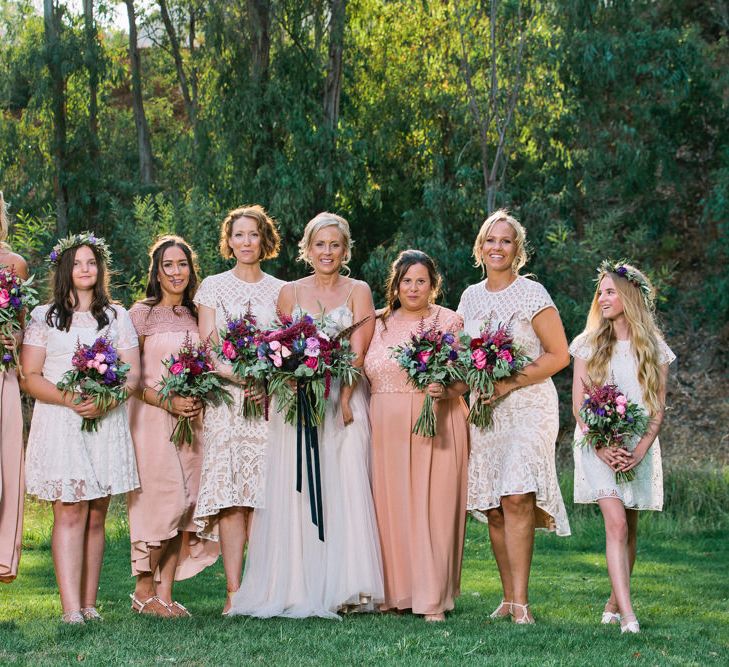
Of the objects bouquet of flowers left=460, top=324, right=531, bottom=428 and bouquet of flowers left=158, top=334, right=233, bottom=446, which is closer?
bouquet of flowers left=460, top=324, right=531, bottom=428

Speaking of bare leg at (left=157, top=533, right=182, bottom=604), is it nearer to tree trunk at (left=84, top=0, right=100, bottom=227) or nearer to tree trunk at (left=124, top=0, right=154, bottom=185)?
tree trunk at (left=84, top=0, right=100, bottom=227)

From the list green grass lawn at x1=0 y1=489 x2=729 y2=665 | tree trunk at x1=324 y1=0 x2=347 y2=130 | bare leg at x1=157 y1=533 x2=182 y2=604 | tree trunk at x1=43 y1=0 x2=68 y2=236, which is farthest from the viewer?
tree trunk at x1=43 y1=0 x2=68 y2=236

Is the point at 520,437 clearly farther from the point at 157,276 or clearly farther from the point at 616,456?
the point at 157,276

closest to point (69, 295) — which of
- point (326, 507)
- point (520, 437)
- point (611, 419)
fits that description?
point (326, 507)

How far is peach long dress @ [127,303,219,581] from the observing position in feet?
25.8

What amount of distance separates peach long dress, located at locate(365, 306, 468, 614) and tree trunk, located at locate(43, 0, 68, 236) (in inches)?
589

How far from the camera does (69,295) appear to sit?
7637 mm

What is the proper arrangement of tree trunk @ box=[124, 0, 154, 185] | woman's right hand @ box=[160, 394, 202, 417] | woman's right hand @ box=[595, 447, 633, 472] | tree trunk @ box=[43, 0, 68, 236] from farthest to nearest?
tree trunk @ box=[124, 0, 154, 185] → tree trunk @ box=[43, 0, 68, 236] → woman's right hand @ box=[160, 394, 202, 417] → woman's right hand @ box=[595, 447, 633, 472]

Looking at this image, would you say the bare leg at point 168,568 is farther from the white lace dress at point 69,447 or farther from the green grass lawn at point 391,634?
the white lace dress at point 69,447

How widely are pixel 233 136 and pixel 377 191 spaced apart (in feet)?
8.65

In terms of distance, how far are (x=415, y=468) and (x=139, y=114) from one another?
19.6 meters

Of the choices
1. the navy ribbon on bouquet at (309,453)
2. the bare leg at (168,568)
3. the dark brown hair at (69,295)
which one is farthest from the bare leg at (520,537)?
the dark brown hair at (69,295)

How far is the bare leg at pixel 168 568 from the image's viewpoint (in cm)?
804

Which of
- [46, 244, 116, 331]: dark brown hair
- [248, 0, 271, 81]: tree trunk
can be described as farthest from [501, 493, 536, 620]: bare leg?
[248, 0, 271, 81]: tree trunk
